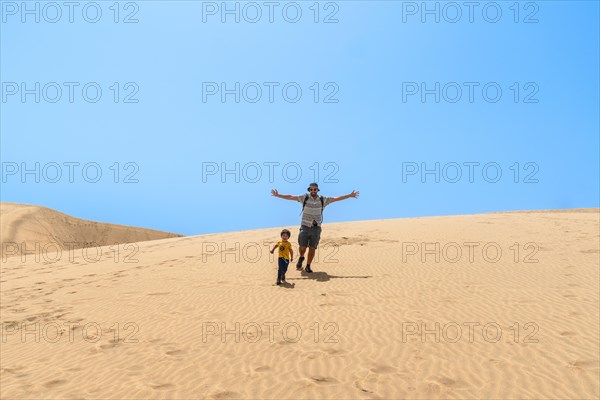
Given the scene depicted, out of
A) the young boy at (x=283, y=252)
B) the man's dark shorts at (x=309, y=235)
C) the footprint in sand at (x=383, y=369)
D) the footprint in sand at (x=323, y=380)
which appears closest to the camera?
the footprint in sand at (x=323, y=380)

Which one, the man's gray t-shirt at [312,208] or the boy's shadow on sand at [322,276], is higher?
the man's gray t-shirt at [312,208]

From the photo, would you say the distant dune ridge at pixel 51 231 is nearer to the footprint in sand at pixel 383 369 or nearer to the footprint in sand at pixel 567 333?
the footprint in sand at pixel 383 369

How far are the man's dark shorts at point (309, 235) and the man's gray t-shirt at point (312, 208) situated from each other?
0.53 feet

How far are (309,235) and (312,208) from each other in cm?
70

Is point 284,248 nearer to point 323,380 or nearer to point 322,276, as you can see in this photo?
point 322,276

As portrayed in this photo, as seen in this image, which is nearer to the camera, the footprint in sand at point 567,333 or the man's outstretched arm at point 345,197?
the footprint in sand at point 567,333

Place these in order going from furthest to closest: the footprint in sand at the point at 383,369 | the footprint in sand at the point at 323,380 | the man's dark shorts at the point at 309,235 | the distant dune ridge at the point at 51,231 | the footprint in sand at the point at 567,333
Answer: the distant dune ridge at the point at 51,231
the man's dark shorts at the point at 309,235
the footprint in sand at the point at 567,333
the footprint in sand at the point at 383,369
the footprint in sand at the point at 323,380

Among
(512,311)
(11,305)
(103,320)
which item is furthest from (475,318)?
(11,305)

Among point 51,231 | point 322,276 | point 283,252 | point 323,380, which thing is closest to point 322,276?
point 322,276

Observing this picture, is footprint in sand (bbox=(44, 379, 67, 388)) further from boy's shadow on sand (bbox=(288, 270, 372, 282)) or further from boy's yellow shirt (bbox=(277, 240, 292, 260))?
boy's shadow on sand (bbox=(288, 270, 372, 282))

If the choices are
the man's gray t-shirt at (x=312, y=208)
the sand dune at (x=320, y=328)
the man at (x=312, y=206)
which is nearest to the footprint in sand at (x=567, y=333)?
the sand dune at (x=320, y=328)

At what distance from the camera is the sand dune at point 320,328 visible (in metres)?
5.05

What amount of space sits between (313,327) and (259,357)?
1371mm

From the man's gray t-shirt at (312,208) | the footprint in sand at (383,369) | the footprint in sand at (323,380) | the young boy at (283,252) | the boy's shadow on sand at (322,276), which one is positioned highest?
the man's gray t-shirt at (312,208)
